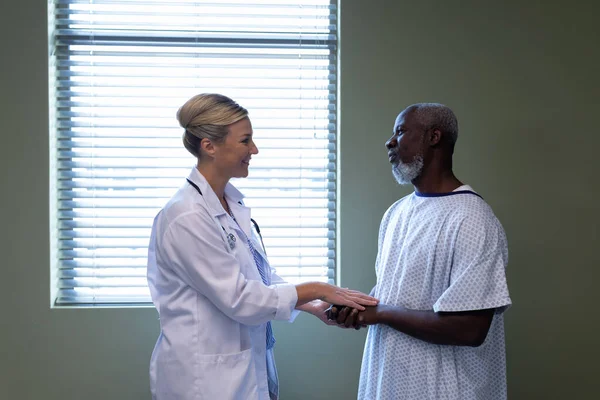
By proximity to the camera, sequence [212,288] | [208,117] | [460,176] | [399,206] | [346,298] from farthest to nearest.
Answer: [460,176], [399,206], [346,298], [208,117], [212,288]

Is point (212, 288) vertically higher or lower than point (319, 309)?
higher

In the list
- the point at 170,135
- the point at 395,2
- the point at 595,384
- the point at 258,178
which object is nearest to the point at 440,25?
the point at 395,2

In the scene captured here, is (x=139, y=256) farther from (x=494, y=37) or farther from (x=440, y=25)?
(x=494, y=37)

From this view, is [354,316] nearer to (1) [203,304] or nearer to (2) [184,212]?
(1) [203,304]

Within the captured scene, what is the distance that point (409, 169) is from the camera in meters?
2.07

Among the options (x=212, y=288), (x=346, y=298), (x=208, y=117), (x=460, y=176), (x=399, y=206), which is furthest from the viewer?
(x=460, y=176)

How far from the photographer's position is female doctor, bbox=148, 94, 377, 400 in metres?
1.86

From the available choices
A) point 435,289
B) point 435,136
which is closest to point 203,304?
point 435,289

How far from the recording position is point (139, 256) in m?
2.70

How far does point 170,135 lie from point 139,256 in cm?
60

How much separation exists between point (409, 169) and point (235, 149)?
64cm

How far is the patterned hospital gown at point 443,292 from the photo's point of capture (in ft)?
5.94

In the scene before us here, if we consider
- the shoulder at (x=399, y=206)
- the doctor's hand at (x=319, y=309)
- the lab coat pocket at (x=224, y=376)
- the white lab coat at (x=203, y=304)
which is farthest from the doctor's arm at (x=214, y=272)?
the shoulder at (x=399, y=206)

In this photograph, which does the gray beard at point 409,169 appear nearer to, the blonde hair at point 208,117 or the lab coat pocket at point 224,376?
the blonde hair at point 208,117
